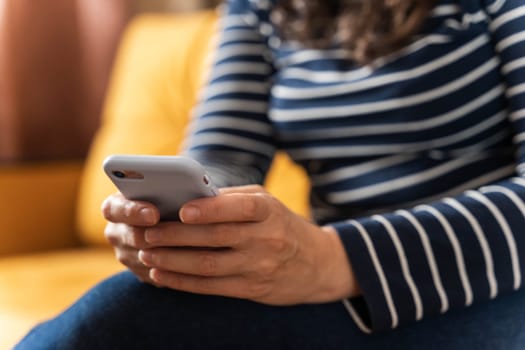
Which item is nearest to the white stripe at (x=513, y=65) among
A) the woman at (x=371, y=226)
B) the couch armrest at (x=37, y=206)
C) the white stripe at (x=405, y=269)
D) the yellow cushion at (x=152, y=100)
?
the woman at (x=371, y=226)

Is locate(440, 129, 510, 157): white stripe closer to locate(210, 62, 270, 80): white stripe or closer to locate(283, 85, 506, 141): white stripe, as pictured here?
locate(283, 85, 506, 141): white stripe

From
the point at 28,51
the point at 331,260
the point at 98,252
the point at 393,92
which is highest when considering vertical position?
the point at 28,51

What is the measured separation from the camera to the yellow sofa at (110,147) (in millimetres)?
1477

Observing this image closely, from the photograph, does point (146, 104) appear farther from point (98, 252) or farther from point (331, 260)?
point (331, 260)

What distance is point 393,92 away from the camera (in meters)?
0.80

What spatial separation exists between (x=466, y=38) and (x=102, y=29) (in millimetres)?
1233

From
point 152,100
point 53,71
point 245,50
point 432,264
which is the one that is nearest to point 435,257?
point 432,264

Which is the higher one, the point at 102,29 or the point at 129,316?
the point at 102,29

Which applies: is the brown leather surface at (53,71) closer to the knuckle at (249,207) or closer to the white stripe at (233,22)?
the white stripe at (233,22)

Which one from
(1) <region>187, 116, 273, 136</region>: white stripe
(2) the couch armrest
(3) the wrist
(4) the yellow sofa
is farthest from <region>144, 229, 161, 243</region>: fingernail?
(2) the couch armrest

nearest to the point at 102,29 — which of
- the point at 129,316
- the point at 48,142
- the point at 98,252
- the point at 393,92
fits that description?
the point at 48,142

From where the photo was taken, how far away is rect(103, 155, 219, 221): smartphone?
21.6 inches

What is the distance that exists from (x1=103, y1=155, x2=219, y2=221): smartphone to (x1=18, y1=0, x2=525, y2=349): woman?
1 cm

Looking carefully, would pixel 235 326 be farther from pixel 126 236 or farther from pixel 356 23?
pixel 356 23
